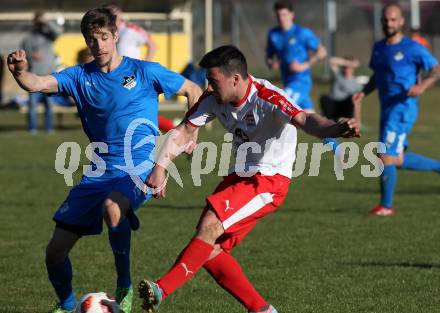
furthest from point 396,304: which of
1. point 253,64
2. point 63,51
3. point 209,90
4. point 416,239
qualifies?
point 253,64

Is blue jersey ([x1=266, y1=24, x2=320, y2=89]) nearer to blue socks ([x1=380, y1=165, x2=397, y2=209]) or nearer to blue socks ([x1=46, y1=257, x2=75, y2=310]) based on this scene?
blue socks ([x1=380, y1=165, x2=397, y2=209])

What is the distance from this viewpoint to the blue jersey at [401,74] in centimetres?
1054

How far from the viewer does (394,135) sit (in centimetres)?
1052

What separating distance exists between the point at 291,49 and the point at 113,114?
955 cm

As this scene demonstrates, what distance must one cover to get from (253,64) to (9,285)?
106 feet

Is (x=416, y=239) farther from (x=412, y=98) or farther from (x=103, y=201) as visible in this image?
(x=103, y=201)

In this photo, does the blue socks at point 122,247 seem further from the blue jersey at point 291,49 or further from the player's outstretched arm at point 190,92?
the blue jersey at point 291,49

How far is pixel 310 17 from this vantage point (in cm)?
4241

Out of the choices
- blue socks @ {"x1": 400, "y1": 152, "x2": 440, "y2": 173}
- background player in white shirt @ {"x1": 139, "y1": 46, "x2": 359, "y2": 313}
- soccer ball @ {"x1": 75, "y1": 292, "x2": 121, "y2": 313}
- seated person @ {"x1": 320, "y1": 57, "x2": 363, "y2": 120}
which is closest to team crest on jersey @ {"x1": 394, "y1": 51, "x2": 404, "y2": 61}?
blue socks @ {"x1": 400, "y1": 152, "x2": 440, "y2": 173}

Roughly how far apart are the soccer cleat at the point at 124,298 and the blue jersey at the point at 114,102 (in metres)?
0.73

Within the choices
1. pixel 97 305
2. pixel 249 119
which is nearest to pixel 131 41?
pixel 249 119

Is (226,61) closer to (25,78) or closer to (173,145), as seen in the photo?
(173,145)

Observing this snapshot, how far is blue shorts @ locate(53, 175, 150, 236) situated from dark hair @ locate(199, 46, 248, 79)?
100 centimetres

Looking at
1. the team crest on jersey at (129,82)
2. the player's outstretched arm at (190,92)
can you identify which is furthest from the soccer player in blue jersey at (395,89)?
the team crest on jersey at (129,82)
